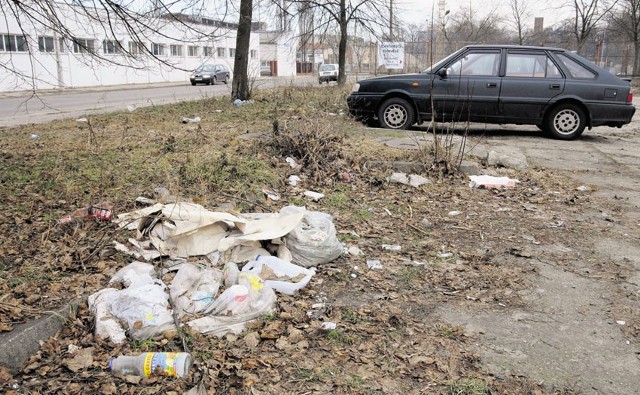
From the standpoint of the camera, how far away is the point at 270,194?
17.9 feet

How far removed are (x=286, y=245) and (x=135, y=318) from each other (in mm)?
1341

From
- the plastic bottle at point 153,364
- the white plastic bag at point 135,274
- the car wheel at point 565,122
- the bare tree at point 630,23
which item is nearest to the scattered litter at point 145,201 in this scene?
the white plastic bag at point 135,274

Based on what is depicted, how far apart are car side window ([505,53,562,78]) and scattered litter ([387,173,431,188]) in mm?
4241

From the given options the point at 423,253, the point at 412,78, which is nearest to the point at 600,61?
the point at 412,78

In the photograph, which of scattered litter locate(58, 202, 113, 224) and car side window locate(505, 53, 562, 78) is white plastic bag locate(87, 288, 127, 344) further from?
car side window locate(505, 53, 562, 78)

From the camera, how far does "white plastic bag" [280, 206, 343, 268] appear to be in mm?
3949

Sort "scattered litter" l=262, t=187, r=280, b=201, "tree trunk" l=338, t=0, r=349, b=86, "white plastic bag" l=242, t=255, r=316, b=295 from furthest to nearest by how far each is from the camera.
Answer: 1. "tree trunk" l=338, t=0, r=349, b=86
2. "scattered litter" l=262, t=187, r=280, b=201
3. "white plastic bag" l=242, t=255, r=316, b=295

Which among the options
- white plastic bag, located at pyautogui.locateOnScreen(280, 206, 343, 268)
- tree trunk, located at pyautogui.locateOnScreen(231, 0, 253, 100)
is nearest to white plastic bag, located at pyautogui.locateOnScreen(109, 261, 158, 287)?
white plastic bag, located at pyautogui.locateOnScreen(280, 206, 343, 268)

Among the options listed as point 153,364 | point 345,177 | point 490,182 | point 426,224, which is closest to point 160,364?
point 153,364

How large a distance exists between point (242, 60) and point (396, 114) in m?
5.42

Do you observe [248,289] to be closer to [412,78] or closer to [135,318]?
[135,318]

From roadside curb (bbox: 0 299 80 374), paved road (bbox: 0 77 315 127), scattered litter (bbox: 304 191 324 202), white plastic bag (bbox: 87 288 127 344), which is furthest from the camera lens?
paved road (bbox: 0 77 315 127)

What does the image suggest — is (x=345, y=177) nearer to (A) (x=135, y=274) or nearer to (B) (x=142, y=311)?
(A) (x=135, y=274)

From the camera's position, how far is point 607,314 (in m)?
3.33
